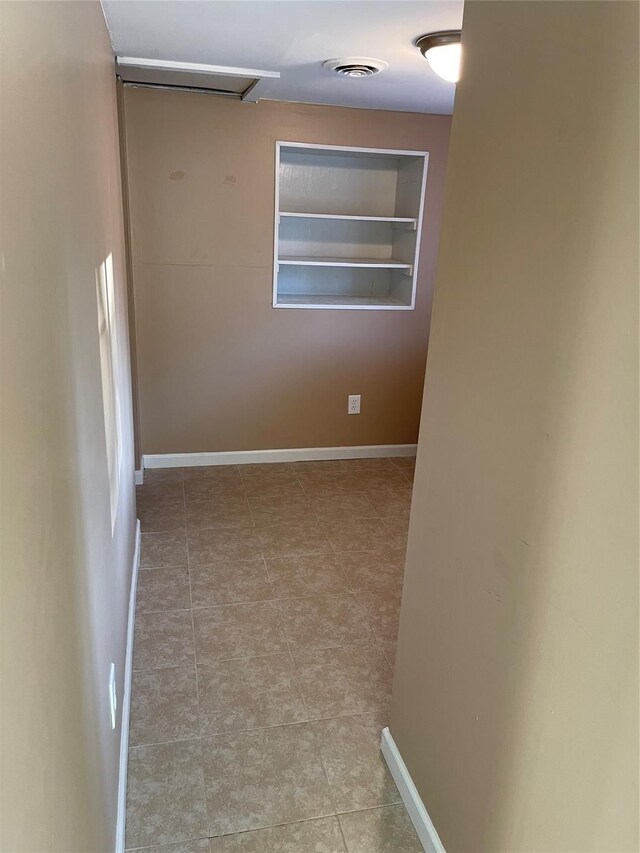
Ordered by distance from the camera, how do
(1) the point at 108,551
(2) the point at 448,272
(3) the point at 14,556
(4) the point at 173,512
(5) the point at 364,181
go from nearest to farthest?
(3) the point at 14,556, (2) the point at 448,272, (1) the point at 108,551, (4) the point at 173,512, (5) the point at 364,181

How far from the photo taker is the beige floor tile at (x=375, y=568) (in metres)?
2.90

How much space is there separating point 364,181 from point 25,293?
367cm

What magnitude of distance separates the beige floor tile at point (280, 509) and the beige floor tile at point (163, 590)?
0.62 meters

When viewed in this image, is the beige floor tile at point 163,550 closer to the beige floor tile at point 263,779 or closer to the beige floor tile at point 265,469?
the beige floor tile at point 265,469

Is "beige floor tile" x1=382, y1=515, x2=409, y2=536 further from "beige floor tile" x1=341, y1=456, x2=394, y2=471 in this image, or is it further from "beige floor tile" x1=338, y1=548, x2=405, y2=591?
"beige floor tile" x1=341, y1=456, x2=394, y2=471

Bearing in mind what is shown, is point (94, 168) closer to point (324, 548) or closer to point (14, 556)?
point (14, 556)

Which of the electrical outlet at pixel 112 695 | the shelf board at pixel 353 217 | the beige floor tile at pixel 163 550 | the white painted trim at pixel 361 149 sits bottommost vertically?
the beige floor tile at pixel 163 550

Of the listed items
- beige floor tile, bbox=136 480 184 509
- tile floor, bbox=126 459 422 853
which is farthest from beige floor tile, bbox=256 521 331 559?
beige floor tile, bbox=136 480 184 509

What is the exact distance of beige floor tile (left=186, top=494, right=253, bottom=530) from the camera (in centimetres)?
336

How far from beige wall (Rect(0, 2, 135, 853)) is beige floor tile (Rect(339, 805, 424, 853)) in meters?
0.64

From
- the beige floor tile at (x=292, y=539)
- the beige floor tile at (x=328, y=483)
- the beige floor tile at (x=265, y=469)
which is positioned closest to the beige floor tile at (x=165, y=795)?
the beige floor tile at (x=292, y=539)

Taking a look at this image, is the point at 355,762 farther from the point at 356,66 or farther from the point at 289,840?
the point at 356,66

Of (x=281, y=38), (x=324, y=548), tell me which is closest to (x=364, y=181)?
(x=281, y=38)

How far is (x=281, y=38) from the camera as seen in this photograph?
7.15ft
